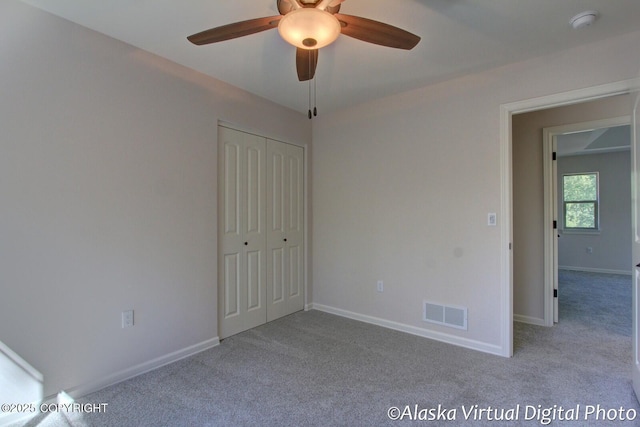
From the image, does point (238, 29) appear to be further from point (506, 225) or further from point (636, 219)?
point (636, 219)

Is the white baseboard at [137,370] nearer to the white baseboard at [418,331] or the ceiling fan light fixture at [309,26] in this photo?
the white baseboard at [418,331]

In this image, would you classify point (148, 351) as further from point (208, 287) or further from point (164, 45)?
point (164, 45)

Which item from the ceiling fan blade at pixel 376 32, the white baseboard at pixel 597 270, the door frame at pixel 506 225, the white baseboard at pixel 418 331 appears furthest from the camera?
the white baseboard at pixel 597 270

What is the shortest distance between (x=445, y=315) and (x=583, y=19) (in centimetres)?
238

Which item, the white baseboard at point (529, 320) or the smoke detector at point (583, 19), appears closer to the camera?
the smoke detector at point (583, 19)

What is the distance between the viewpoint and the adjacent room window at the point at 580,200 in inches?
240

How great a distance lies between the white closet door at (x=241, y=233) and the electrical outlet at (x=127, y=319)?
0.79m

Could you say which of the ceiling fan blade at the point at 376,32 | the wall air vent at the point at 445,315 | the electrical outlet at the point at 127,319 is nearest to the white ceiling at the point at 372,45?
the ceiling fan blade at the point at 376,32

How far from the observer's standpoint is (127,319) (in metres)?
2.30

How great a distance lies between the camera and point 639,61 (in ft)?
6.97

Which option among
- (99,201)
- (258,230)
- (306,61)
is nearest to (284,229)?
(258,230)

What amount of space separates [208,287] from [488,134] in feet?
9.00

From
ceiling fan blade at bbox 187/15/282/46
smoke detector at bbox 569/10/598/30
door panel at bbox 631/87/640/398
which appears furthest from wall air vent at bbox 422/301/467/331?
ceiling fan blade at bbox 187/15/282/46

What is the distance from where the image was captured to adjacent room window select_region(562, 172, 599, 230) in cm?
611
